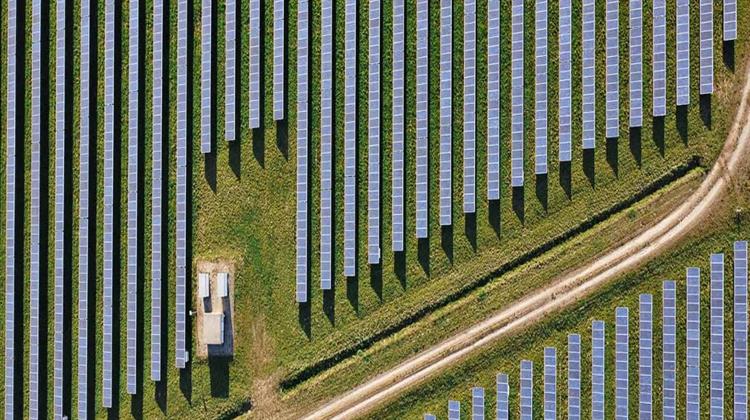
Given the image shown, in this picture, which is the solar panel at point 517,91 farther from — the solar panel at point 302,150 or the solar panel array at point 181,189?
the solar panel array at point 181,189

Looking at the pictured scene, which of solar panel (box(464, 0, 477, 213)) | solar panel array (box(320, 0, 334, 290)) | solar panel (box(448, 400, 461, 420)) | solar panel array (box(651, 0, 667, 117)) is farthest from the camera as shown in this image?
solar panel array (box(320, 0, 334, 290))

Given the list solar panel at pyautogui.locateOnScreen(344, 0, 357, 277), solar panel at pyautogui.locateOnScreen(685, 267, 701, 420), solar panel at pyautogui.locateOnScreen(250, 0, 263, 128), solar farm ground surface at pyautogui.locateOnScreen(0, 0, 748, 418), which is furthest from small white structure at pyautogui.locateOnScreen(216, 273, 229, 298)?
solar panel at pyautogui.locateOnScreen(685, 267, 701, 420)

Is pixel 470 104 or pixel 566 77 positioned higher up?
pixel 566 77

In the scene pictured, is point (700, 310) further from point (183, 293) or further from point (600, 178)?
point (183, 293)

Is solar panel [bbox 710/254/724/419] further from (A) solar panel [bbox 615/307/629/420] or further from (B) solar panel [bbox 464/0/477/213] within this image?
(B) solar panel [bbox 464/0/477/213]

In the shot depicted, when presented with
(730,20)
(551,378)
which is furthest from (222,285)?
(730,20)

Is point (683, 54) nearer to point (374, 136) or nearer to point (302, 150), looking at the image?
point (374, 136)
